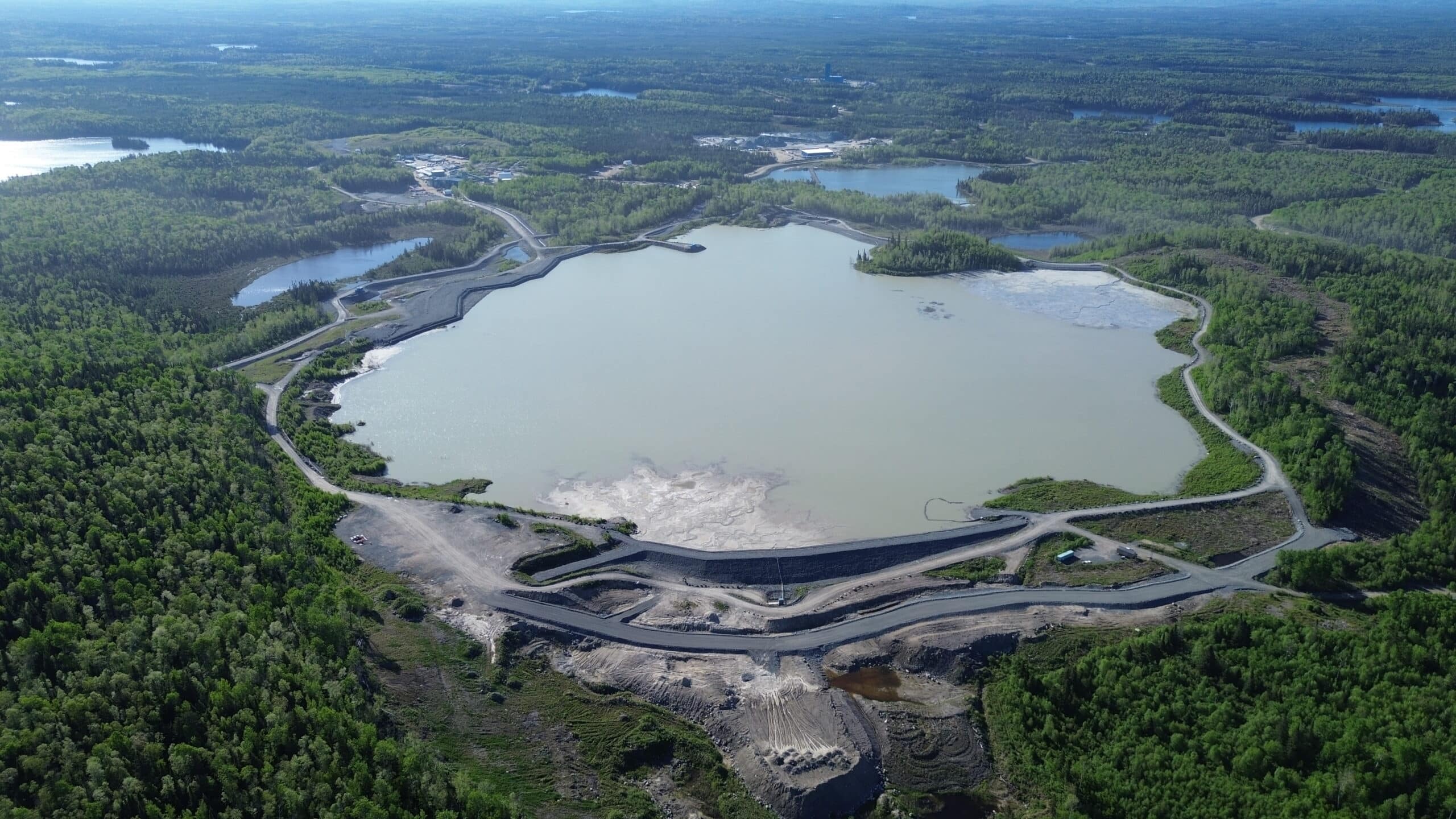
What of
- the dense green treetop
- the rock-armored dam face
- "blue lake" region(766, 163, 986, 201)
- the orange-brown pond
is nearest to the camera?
the orange-brown pond

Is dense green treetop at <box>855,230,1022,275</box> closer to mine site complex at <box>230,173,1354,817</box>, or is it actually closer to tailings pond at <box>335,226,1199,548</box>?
tailings pond at <box>335,226,1199,548</box>

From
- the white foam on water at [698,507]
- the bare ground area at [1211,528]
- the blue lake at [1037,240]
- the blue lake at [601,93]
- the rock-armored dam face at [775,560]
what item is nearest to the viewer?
the rock-armored dam face at [775,560]

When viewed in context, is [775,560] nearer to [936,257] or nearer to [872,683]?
[872,683]

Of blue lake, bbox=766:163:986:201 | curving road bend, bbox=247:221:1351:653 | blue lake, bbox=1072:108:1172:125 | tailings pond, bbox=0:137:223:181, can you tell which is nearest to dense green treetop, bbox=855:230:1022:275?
blue lake, bbox=766:163:986:201

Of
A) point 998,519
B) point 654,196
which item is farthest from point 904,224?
point 998,519

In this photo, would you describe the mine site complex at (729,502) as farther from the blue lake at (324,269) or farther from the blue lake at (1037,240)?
the blue lake at (1037,240)

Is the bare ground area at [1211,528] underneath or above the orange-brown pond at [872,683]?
above

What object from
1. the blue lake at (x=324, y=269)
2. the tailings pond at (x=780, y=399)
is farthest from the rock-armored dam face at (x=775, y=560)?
the blue lake at (x=324, y=269)
